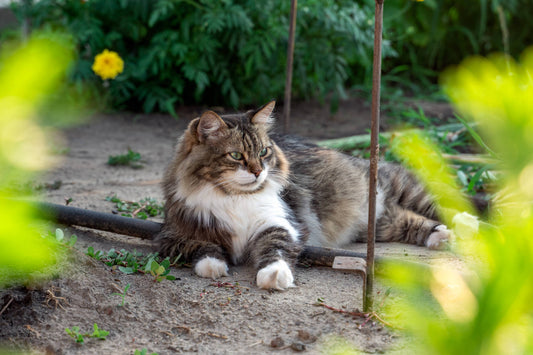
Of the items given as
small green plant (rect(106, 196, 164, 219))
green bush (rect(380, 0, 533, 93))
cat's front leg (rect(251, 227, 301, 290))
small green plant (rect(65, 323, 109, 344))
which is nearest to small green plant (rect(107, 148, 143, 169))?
small green plant (rect(106, 196, 164, 219))

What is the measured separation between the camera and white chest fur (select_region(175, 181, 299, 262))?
2.80 metres

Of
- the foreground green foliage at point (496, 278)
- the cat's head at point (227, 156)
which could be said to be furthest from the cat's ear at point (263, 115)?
the foreground green foliage at point (496, 278)

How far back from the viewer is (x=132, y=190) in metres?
4.02

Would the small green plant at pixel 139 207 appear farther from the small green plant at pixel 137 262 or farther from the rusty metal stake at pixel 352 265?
the rusty metal stake at pixel 352 265

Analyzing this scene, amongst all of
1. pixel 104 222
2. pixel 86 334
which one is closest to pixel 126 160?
pixel 104 222

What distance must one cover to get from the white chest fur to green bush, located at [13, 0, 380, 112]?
2880 mm

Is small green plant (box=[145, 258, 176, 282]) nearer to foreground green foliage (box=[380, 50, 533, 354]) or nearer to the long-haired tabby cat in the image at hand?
the long-haired tabby cat

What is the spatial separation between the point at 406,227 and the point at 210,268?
1.27m

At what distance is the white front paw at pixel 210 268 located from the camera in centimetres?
260

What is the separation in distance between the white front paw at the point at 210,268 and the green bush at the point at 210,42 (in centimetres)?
→ 317

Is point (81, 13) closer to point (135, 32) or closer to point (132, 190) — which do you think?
point (135, 32)

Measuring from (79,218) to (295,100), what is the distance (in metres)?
4.23

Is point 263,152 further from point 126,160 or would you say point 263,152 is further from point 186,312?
point 126,160

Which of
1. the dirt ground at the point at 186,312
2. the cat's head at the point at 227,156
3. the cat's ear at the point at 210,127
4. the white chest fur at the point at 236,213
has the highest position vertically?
the cat's ear at the point at 210,127
